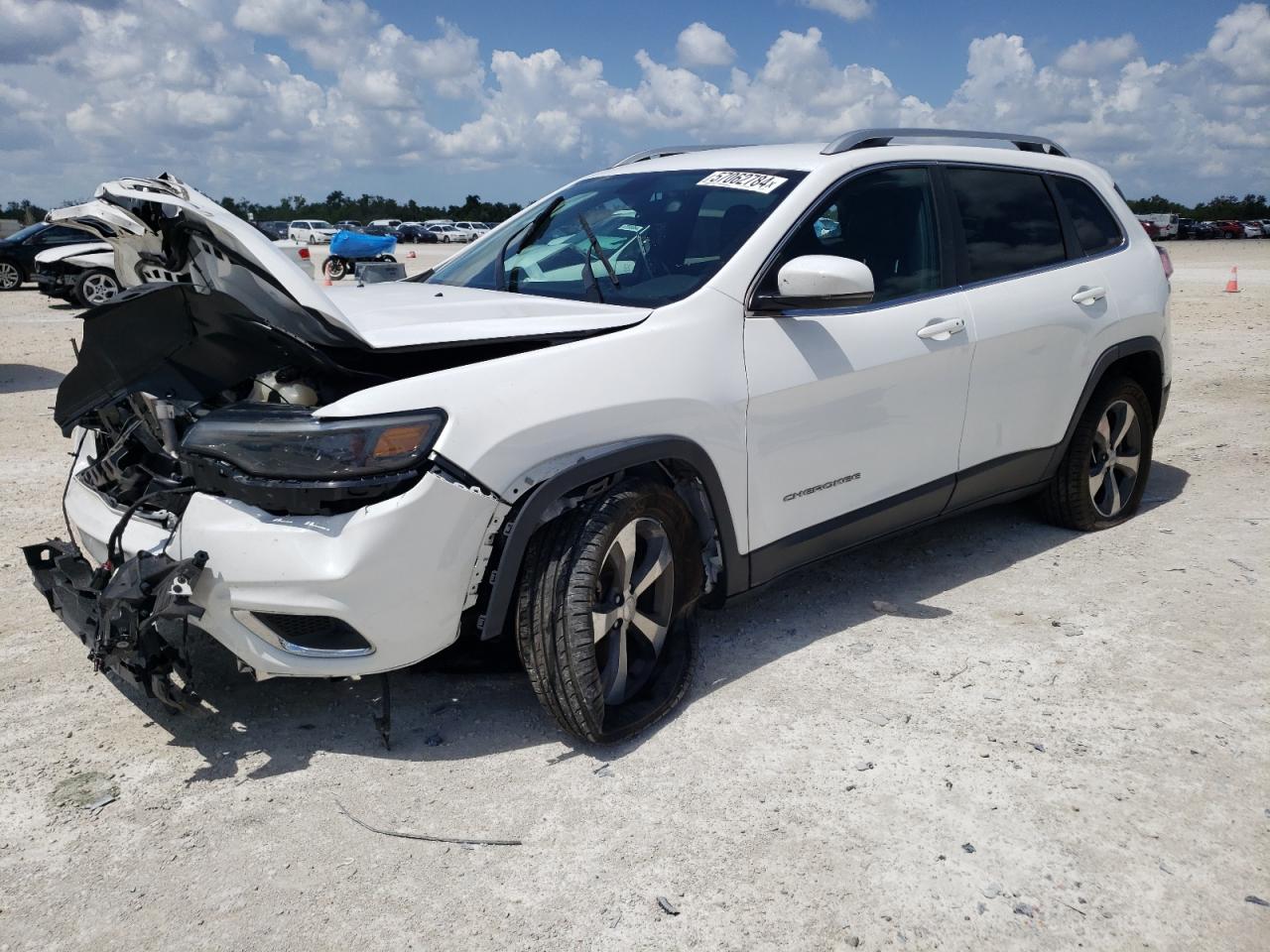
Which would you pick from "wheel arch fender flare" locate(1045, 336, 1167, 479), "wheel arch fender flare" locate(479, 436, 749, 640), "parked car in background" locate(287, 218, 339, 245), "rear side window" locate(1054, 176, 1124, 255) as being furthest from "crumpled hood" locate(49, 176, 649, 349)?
"parked car in background" locate(287, 218, 339, 245)

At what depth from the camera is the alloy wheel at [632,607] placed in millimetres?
3227

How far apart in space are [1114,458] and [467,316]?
140 inches

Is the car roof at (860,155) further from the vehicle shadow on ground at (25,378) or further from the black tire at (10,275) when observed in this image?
the black tire at (10,275)

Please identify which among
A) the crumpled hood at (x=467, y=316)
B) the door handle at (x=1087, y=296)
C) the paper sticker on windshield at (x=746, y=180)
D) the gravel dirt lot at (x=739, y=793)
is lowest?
the gravel dirt lot at (x=739, y=793)

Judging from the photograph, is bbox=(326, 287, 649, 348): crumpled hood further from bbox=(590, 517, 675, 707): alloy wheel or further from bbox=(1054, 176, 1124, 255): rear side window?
bbox=(1054, 176, 1124, 255): rear side window

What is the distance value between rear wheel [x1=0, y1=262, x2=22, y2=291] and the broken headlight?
2167 centimetres

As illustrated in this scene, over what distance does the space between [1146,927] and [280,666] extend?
2.29 m

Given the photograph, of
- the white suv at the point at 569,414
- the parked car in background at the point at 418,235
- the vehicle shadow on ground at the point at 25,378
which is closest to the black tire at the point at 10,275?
the vehicle shadow on ground at the point at 25,378

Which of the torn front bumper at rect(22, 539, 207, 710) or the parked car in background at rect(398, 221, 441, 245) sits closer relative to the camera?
the torn front bumper at rect(22, 539, 207, 710)

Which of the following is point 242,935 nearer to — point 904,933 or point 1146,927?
point 904,933

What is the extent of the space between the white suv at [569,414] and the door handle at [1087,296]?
0.09 m

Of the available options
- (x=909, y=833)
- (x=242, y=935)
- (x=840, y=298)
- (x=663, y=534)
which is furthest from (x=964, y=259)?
(x=242, y=935)

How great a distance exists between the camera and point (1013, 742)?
3307 mm

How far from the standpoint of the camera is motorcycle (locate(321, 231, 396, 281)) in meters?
13.0
